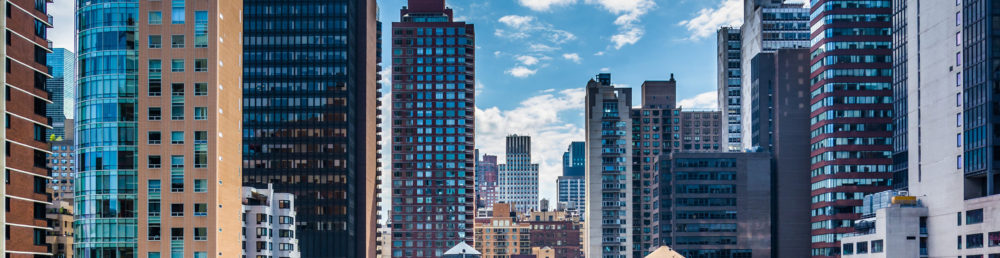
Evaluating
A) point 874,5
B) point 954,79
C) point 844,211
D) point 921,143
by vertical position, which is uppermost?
point 874,5

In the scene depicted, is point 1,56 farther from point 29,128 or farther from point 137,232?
point 137,232

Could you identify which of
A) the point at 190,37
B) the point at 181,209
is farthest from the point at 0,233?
the point at 190,37

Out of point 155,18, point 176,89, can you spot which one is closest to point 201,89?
point 176,89

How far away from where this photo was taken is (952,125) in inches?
5005

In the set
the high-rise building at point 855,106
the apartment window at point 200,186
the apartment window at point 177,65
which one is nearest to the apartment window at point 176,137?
the apartment window at point 200,186

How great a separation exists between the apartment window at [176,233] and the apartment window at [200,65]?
17.8 m

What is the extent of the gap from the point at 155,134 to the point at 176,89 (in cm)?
551

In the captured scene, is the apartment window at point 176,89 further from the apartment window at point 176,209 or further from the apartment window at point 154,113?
the apartment window at point 176,209

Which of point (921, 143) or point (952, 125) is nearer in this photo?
point (952, 125)

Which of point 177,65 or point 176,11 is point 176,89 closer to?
point 177,65

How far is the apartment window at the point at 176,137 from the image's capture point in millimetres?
103625

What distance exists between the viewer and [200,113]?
104 m

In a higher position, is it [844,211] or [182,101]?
[182,101]

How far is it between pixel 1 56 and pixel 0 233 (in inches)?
676
